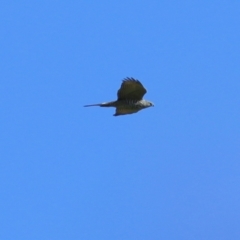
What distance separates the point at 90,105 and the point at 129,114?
250cm

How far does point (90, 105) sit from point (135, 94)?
6.94 ft

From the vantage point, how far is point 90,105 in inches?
2109

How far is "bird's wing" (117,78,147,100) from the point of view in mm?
53344

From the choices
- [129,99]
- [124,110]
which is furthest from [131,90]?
[124,110]

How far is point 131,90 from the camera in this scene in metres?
53.8

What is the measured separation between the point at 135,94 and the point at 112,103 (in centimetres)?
107

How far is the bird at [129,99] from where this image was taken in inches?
2105

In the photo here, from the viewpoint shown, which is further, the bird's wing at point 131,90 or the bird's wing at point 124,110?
the bird's wing at point 124,110

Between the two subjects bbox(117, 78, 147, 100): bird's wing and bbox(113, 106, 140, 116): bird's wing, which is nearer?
bbox(117, 78, 147, 100): bird's wing

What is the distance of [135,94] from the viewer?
178ft

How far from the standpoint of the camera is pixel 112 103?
54.3 meters

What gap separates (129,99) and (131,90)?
76 cm

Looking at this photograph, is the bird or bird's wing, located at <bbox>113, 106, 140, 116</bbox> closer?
the bird

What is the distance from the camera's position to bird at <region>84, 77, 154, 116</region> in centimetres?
5347
